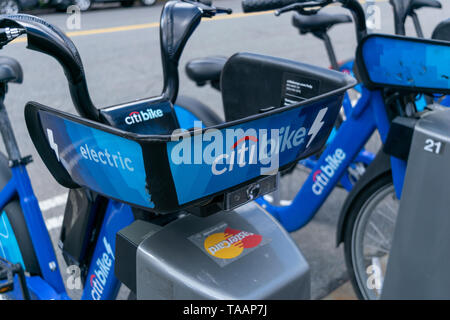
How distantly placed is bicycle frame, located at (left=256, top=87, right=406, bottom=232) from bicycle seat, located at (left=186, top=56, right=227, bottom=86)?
619 millimetres

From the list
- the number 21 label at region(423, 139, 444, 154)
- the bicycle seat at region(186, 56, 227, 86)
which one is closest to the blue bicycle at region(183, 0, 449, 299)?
the number 21 label at region(423, 139, 444, 154)

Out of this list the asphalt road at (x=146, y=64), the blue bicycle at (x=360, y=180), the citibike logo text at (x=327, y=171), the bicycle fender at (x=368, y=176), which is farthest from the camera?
the asphalt road at (x=146, y=64)

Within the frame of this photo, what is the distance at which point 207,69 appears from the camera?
228cm

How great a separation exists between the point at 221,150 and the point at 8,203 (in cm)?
117

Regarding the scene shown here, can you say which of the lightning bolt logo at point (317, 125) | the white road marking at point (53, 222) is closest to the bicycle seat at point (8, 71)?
the lightning bolt logo at point (317, 125)

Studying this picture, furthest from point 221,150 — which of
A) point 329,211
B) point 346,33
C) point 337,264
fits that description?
point 346,33

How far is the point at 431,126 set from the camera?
4.71 ft

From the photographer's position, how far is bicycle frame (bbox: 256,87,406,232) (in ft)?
6.23

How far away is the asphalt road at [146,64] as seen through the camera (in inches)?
114

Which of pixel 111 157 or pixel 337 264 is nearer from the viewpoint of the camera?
pixel 111 157

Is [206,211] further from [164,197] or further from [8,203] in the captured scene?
[8,203]

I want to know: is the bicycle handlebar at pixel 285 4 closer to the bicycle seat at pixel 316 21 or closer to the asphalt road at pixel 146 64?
the bicycle seat at pixel 316 21

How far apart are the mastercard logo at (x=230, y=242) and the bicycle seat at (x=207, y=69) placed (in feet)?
4.47

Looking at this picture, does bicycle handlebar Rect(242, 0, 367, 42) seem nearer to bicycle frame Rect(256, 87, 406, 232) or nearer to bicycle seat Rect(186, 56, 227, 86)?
bicycle frame Rect(256, 87, 406, 232)
